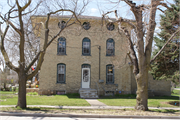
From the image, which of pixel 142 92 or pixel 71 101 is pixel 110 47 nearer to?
pixel 71 101

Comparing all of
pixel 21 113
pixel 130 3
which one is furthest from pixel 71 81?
pixel 130 3

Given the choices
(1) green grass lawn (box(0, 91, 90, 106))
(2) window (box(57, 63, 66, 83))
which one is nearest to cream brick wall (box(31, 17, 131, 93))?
(2) window (box(57, 63, 66, 83))

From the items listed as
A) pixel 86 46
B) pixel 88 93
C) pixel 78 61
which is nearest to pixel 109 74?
pixel 88 93

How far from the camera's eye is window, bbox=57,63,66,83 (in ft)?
63.0

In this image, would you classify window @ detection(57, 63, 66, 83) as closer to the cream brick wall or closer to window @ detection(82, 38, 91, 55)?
the cream brick wall

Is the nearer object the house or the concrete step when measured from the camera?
the concrete step

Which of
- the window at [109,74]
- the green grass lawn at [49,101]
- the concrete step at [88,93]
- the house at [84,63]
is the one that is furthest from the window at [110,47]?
the green grass lawn at [49,101]

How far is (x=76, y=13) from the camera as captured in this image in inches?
513

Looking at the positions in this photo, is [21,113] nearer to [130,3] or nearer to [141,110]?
[141,110]

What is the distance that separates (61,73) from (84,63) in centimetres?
272

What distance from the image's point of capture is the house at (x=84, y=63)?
19.0 metres

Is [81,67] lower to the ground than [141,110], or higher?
higher

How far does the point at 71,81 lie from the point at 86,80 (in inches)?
65.0

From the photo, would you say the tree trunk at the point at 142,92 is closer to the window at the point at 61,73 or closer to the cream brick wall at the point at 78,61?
the cream brick wall at the point at 78,61
